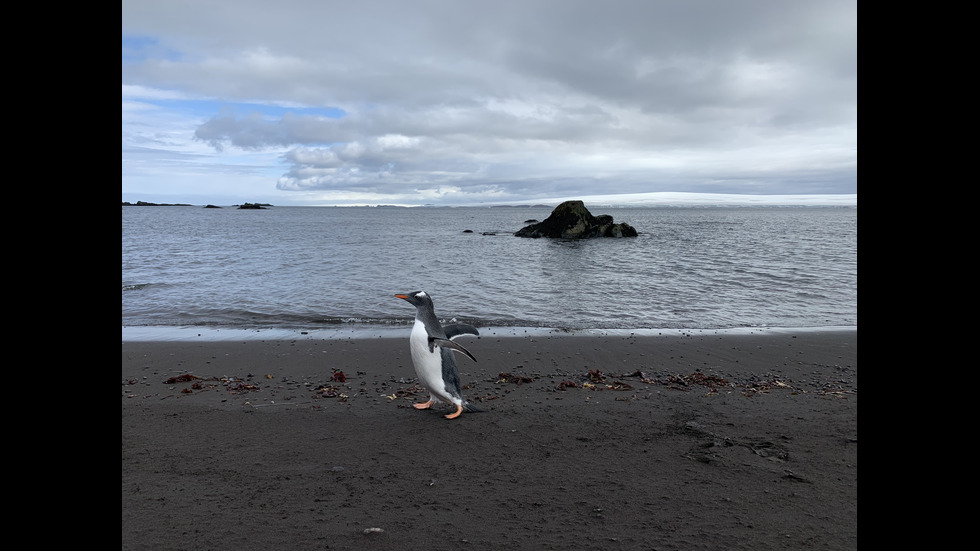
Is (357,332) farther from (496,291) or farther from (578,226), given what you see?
(578,226)

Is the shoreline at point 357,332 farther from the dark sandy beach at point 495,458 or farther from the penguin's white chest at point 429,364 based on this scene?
the penguin's white chest at point 429,364

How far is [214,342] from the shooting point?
12.1 m

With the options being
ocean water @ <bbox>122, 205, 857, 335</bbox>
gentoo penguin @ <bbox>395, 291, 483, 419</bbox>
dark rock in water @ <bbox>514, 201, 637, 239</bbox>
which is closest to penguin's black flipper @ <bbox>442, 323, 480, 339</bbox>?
gentoo penguin @ <bbox>395, 291, 483, 419</bbox>

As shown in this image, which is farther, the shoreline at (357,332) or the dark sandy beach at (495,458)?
the shoreline at (357,332)

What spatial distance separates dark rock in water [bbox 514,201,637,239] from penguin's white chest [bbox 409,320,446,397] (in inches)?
1796

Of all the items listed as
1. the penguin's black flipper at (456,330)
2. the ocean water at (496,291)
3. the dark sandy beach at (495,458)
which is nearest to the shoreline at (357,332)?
the ocean water at (496,291)

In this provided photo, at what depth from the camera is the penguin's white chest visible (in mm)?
7039

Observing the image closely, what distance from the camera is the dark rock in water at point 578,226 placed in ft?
172

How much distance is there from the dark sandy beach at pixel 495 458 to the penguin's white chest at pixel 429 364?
1.28ft

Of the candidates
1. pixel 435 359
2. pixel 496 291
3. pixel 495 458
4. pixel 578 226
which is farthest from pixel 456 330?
pixel 578 226

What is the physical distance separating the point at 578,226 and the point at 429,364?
152 feet
